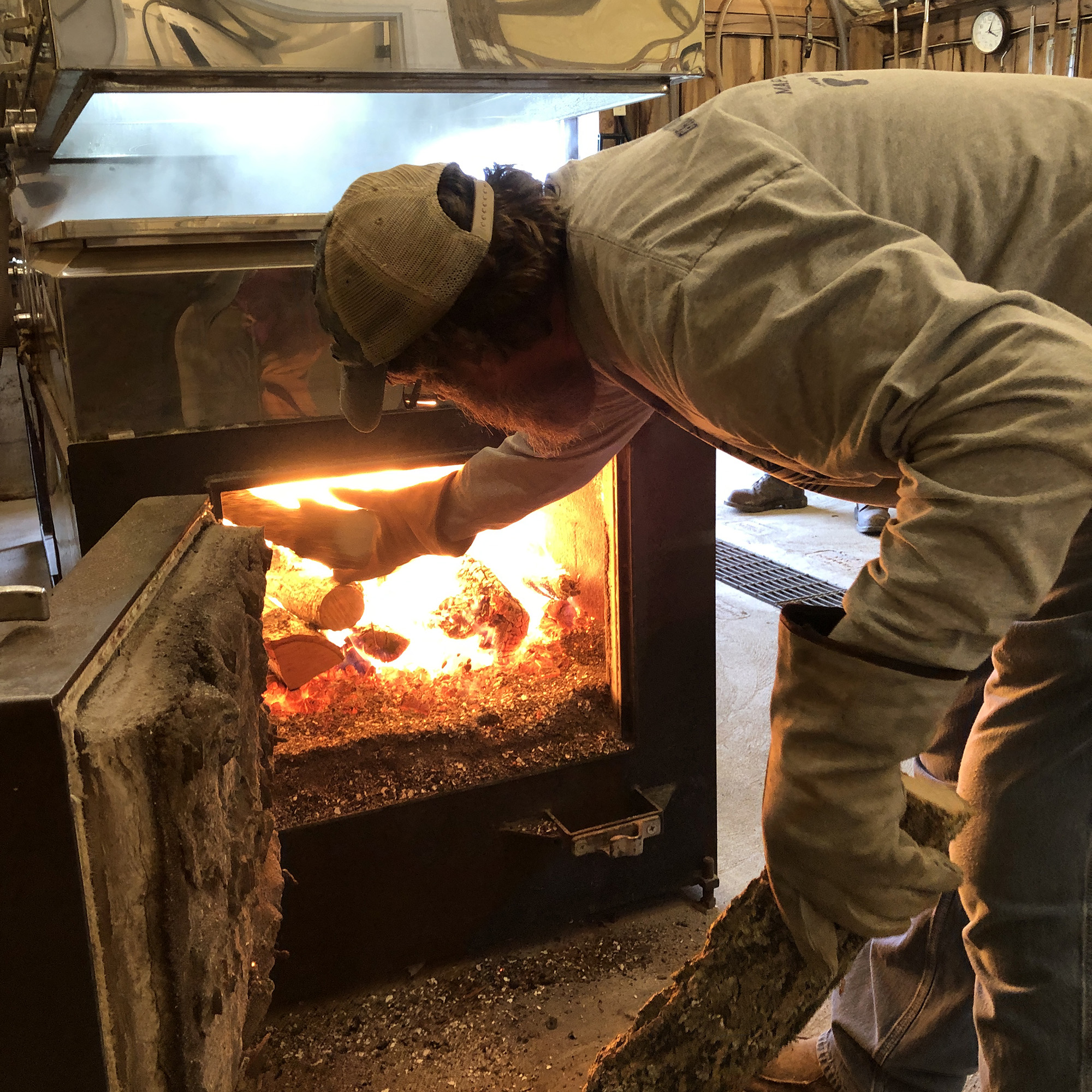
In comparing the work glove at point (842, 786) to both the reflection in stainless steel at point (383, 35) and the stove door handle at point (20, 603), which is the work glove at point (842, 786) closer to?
the stove door handle at point (20, 603)

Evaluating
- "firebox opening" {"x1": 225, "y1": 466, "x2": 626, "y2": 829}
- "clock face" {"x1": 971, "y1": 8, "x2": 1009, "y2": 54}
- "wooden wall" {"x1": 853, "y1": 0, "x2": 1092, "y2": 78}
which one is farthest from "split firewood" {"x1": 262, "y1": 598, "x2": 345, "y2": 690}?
"clock face" {"x1": 971, "y1": 8, "x2": 1009, "y2": 54}

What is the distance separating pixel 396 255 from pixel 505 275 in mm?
121

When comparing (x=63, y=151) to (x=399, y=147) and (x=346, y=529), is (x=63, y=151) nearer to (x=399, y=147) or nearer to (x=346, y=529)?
(x=399, y=147)

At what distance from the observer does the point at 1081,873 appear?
123 centimetres

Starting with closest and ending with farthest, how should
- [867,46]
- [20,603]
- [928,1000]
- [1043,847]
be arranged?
[20,603]
[1043,847]
[928,1000]
[867,46]

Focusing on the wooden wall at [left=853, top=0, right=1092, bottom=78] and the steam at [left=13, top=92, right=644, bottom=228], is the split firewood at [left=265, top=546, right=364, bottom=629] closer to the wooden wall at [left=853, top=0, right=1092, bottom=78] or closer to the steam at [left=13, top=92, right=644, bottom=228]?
the steam at [left=13, top=92, right=644, bottom=228]

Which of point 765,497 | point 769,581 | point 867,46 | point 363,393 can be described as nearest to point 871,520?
point 765,497

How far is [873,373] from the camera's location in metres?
0.90

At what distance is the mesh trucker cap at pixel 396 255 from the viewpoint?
1.07 metres

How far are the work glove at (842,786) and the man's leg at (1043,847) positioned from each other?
257mm

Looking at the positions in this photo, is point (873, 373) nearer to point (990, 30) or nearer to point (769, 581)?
point (769, 581)

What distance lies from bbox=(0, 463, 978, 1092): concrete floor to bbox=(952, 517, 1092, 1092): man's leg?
470 mm

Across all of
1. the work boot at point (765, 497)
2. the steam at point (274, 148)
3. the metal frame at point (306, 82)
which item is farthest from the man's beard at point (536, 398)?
the work boot at point (765, 497)

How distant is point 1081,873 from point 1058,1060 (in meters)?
0.23
